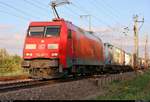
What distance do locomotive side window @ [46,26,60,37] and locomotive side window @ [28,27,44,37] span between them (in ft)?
1.29

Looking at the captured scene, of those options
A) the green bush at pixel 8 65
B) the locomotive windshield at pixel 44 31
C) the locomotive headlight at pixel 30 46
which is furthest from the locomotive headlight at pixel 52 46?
the green bush at pixel 8 65

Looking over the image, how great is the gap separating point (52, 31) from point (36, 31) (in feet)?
3.53

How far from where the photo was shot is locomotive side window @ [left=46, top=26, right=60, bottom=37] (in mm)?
24464

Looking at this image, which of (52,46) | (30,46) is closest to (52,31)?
(52,46)

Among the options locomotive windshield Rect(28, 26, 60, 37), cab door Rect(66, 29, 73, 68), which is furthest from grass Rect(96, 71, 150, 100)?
locomotive windshield Rect(28, 26, 60, 37)

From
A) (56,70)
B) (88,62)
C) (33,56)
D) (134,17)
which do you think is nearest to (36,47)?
(33,56)

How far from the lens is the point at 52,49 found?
938 inches

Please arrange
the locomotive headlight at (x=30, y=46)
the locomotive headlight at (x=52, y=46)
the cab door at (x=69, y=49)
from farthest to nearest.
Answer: the locomotive headlight at (x=30, y=46)
the cab door at (x=69, y=49)
the locomotive headlight at (x=52, y=46)

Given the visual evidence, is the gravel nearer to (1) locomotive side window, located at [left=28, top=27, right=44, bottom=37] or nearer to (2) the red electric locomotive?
(2) the red electric locomotive

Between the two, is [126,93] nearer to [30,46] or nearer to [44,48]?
[44,48]

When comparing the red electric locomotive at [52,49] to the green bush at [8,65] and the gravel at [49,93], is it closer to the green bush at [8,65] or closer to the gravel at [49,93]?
the gravel at [49,93]

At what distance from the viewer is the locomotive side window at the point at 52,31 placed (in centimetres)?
2446

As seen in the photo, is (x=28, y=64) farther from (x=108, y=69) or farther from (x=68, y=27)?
(x=108, y=69)

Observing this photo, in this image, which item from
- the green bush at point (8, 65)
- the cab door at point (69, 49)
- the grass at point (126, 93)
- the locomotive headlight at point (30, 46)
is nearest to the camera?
the grass at point (126, 93)
